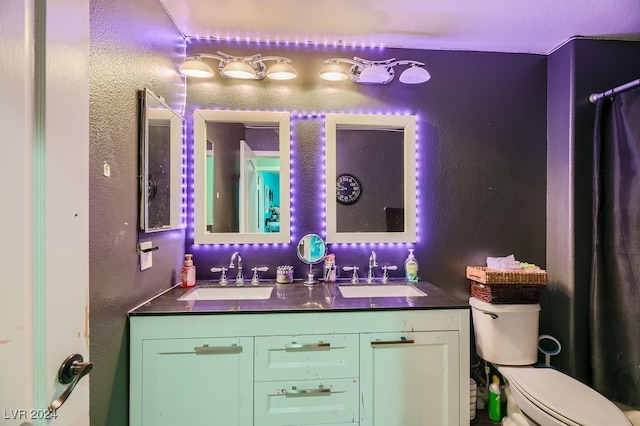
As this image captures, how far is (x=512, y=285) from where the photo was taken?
A: 68.0 inches

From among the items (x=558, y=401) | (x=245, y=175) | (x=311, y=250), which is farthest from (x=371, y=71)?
(x=558, y=401)

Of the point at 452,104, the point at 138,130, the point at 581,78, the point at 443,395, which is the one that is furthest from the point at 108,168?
the point at 581,78

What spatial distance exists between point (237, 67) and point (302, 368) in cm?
158

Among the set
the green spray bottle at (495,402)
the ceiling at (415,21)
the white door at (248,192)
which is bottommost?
the green spray bottle at (495,402)

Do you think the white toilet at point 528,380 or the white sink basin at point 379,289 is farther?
the white sink basin at point 379,289

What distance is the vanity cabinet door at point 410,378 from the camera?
137 cm

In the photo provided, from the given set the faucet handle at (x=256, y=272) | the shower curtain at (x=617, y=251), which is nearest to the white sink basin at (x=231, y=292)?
the faucet handle at (x=256, y=272)

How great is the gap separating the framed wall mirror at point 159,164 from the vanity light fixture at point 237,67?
0.26m

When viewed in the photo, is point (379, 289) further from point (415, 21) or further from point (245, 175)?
point (415, 21)

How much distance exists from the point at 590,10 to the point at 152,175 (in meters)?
2.39

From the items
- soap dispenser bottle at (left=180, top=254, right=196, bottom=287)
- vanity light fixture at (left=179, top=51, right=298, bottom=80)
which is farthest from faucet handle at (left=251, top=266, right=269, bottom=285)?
vanity light fixture at (left=179, top=51, right=298, bottom=80)

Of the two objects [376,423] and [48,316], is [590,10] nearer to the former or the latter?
[376,423]

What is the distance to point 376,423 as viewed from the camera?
138cm

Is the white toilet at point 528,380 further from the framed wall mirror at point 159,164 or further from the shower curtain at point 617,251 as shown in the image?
the framed wall mirror at point 159,164
